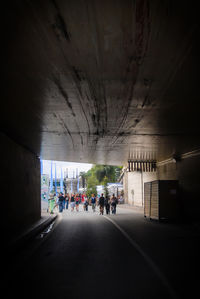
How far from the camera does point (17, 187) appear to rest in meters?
13.7

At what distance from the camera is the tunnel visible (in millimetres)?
4793

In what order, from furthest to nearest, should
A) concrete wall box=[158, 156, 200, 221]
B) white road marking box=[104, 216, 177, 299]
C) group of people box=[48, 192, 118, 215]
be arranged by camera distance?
group of people box=[48, 192, 118, 215], concrete wall box=[158, 156, 200, 221], white road marking box=[104, 216, 177, 299]

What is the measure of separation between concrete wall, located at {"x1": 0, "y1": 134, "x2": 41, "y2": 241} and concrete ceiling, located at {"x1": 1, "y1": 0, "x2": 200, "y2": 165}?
1225mm

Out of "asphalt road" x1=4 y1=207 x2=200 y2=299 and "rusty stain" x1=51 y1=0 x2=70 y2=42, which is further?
"asphalt road" x1=4 y1=207 x2=200 y2=299

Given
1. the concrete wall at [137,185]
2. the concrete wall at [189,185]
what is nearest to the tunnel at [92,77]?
the concrete wall at [189,185]

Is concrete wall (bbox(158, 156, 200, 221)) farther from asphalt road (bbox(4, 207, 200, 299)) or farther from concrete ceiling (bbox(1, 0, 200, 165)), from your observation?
concrete ceiling (bbox(1, 0, 200, 165))

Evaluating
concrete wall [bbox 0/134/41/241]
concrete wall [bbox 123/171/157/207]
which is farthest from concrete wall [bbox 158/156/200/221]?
concrete wall [bbox 0/134/41/241]

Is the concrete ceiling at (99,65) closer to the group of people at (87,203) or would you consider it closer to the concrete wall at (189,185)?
the concrete wall at (189,185)

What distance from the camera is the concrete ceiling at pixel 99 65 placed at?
4742mm

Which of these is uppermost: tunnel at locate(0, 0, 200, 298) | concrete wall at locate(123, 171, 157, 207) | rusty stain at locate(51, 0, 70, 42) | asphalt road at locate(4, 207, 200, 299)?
rusty stain at locate(51, 0, 70, 42)

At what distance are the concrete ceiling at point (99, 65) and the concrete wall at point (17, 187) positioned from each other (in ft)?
4.02

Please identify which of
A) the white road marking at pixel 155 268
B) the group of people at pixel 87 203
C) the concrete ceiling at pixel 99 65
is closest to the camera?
the concrete ceiling at pixel 99 65

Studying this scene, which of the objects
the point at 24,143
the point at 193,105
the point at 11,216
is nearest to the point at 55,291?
the point at 193,105

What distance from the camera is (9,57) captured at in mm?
6043
